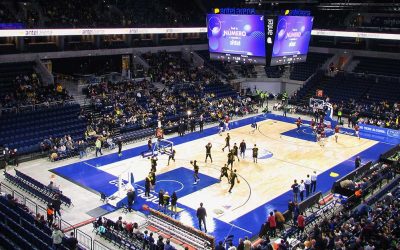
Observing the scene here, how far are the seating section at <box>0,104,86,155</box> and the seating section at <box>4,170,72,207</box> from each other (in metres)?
4.83

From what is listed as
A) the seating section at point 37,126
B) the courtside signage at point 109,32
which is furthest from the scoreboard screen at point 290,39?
the courtside signage at point 109,32

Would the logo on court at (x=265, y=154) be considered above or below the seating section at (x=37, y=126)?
below

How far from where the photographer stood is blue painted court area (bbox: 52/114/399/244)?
20.4m

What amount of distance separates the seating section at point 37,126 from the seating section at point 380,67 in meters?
30.4

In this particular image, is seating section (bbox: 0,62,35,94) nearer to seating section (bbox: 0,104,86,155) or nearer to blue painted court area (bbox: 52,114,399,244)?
seating section (bbox: 0,104,86,155)

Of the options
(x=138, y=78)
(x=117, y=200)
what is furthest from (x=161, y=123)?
(x=117, y=200)

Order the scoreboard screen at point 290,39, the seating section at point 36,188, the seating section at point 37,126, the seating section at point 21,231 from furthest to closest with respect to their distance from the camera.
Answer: the seating section at point 37,126 < the scoreboard screen at point 290,39 < the seating section at point 36,188 < the seating section at point 21,231

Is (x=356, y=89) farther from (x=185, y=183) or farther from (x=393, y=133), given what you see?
(x=185, y=183)

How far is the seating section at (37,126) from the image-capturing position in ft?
96.8

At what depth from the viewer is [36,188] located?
23266 mm

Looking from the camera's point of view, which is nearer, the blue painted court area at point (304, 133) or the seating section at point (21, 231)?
the seating section at point (21, 231)

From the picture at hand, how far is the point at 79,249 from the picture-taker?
51.0ft

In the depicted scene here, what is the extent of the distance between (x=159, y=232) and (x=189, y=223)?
1538mm

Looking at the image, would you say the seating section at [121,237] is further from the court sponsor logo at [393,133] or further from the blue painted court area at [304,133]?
the court sponsor logo at [393,133]
